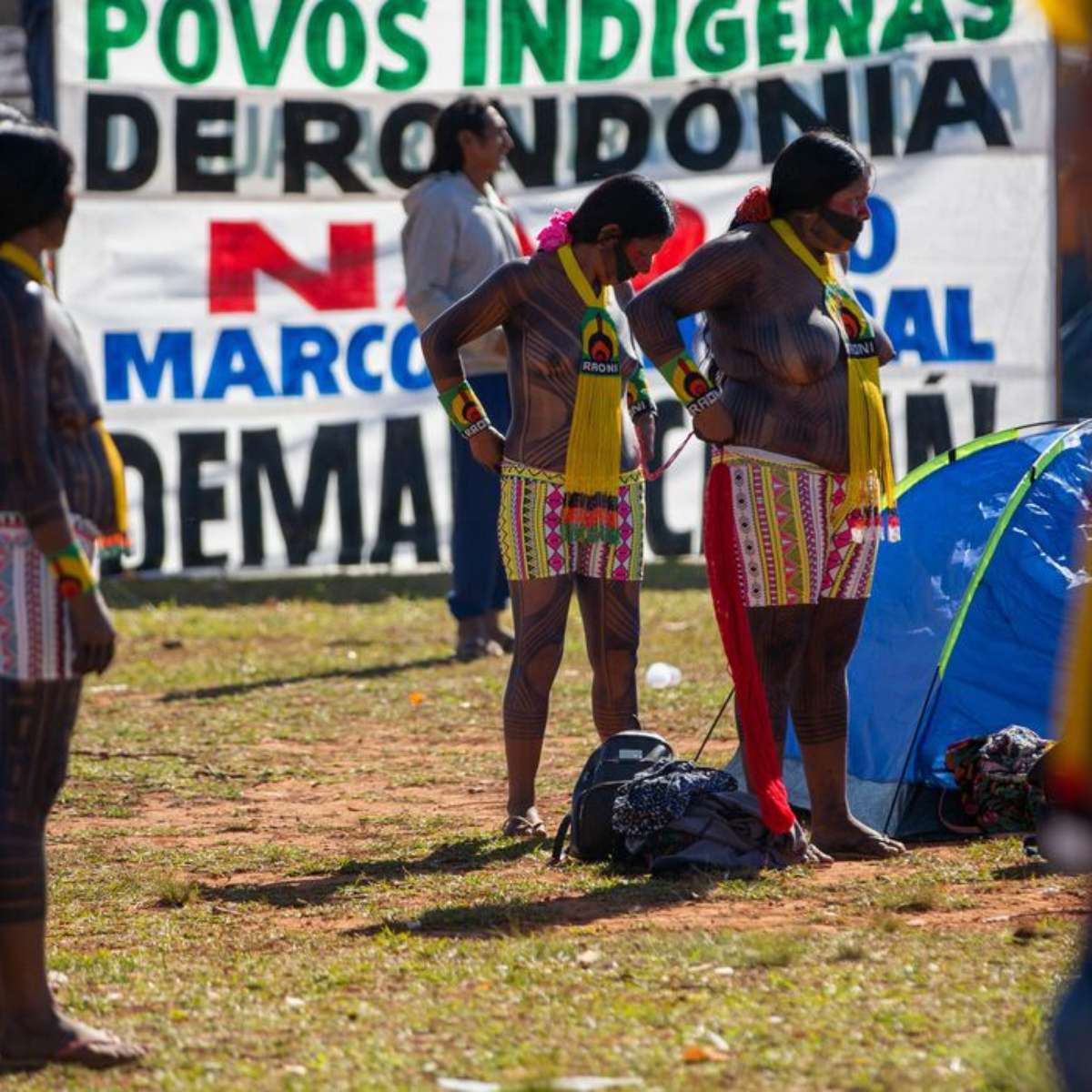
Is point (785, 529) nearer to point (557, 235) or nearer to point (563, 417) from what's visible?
point (563, 417)

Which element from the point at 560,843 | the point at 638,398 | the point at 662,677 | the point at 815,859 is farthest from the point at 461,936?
the point at 662,677

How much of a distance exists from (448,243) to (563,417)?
317 cm

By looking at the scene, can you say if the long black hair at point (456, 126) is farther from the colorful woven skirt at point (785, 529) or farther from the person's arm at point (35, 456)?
the person's arm at point (35, 456)

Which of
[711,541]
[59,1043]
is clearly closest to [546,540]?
[711,541]

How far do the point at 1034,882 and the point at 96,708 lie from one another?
501cm

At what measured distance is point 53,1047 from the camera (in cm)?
427

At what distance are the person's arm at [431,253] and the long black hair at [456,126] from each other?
17 centimetres

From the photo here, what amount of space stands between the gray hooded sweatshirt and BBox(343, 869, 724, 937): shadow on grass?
13.2 ft

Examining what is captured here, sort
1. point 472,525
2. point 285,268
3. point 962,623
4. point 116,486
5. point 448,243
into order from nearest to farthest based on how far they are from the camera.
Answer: point 116,486 < point 962,623 < point 448,243 < point 472,525 < point 285,268

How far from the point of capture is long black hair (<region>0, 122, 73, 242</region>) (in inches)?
167

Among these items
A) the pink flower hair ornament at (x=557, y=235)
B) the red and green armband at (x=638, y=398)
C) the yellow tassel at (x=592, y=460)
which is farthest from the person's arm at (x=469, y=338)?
the red and green armband at (x=638, y=398)

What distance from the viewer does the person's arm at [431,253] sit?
9.43 metres

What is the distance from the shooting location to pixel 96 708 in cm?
961

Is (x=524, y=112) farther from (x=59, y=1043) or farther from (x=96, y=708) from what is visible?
(x=59, y=1043)
